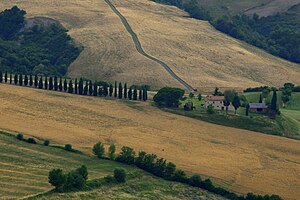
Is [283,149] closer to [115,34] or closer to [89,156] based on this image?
[89,156]

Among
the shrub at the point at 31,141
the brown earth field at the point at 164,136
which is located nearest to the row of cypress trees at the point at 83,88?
the brown earth field at the point at 164,136

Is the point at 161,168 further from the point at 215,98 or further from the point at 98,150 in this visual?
the point at 215,98

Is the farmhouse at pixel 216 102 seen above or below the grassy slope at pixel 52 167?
above

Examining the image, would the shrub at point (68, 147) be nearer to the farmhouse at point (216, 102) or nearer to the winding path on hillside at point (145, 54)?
the farmhouse at point (216, 102)

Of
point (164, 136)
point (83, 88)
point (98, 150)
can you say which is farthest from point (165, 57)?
point (98, 150)

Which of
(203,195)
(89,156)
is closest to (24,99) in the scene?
(89,156)

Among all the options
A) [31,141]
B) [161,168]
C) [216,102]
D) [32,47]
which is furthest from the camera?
[32,47]
